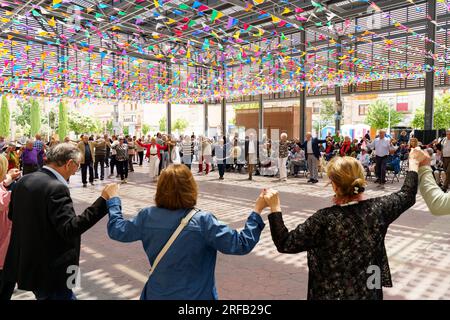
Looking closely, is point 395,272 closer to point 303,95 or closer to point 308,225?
point 308,225

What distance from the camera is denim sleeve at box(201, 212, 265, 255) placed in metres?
1.84

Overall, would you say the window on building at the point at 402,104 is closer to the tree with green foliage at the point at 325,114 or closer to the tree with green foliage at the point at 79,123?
the tree with green foliage at the point at 325,114

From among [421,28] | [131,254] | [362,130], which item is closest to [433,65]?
[421,28]

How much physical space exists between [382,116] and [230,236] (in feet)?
149

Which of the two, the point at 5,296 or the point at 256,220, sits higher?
the point at 256,220

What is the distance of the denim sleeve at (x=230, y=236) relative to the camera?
1.84m

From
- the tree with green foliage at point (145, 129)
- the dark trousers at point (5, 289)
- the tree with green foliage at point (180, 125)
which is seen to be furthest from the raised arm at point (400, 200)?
the tree with green foliage at point (145, 129)

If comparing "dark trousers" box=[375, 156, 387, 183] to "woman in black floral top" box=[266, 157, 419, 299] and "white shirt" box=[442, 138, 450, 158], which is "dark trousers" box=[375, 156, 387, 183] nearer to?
"white shirt" box=[442, 138, 450, 158]

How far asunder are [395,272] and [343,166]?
10.3 ft

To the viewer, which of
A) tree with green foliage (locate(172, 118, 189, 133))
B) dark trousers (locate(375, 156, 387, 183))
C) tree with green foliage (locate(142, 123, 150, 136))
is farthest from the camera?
tree with green foliage (locate(142, 123, 150, 136))

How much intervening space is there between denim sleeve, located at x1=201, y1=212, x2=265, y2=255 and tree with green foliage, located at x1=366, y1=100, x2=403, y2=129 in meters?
44.7

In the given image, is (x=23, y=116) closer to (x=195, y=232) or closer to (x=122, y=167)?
(x=122, y=167)

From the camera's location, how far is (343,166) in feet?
6.51

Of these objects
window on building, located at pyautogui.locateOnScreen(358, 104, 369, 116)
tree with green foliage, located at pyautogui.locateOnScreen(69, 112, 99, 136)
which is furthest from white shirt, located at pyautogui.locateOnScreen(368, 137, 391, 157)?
window on building, located at pyautogui.locateOnScreen(358, 104, 369, 116)
